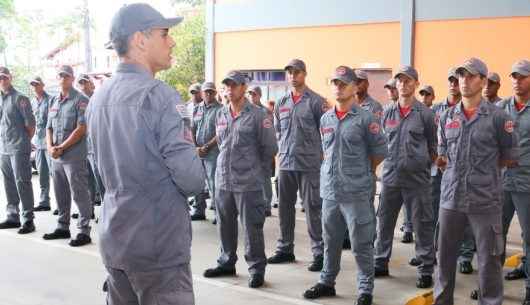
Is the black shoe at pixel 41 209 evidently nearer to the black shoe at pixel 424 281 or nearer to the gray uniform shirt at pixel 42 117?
→ the gray uniform shirt at pixel 42 117

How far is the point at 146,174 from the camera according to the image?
2.29 metres

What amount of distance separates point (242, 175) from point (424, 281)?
178 cm

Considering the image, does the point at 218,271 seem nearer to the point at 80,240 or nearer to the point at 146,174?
the point at 80,240

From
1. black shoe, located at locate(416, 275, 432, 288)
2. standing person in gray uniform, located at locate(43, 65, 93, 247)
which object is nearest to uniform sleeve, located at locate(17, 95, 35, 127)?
standing person in gray uniform, located at locate(43, 65, 93, 247)

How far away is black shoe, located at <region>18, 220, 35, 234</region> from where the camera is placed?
687 cm

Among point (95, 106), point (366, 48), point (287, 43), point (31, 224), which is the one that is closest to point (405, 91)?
point (95, 106)

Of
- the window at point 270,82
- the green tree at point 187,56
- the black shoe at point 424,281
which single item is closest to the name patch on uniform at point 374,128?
the black shoe at point 424,281

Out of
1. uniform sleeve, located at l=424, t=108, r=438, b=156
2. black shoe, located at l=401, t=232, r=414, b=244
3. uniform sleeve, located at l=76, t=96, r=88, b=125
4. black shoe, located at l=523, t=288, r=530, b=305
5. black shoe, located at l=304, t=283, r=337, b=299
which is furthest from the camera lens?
black shoe, located at l=401, t=232, r=414, b=244

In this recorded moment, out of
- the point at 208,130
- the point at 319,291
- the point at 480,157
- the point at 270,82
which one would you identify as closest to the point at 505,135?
the point at 480,157

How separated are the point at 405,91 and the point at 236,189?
Answer: 172cm

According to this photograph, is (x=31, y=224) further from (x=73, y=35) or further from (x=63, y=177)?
(x=73, y=35)

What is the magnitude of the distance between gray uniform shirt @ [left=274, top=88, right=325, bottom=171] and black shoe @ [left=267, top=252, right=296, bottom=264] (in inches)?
33.3

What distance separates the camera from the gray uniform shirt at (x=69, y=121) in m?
6.39

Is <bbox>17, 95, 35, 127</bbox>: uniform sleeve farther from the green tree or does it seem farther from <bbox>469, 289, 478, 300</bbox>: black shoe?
the green tree
